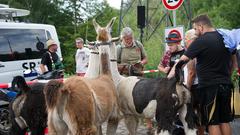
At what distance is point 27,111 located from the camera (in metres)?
5.27

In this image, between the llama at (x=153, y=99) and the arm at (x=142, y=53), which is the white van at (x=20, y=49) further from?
the llama at (x=153, y=99)

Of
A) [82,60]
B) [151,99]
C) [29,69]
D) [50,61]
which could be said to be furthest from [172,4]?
[82,60]

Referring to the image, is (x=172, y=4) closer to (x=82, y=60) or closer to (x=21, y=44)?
(x=21, y=44)

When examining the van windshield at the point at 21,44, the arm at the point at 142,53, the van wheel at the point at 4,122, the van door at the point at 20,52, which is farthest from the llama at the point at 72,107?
the van windshield at the point at 21,44

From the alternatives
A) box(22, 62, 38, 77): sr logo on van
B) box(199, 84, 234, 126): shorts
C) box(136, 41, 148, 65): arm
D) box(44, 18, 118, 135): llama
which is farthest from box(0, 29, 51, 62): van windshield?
box(199, 84, 234, 126): shorts

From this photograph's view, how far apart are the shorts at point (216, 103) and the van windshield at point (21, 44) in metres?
5.30

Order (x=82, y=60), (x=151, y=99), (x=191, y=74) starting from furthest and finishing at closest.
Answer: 1. (x=82, y=60)
2. (x=191, y=74)
3. (x=151, y=99)

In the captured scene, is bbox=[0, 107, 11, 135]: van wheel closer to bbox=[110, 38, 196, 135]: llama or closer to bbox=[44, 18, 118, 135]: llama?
bbox=[110, 38, 196, 135]: llama

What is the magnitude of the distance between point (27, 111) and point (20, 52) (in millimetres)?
4625

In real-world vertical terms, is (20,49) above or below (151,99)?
above

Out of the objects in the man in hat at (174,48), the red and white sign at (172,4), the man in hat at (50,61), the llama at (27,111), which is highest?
the red and white sign at (172,4)

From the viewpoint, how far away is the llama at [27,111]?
529 centimetres

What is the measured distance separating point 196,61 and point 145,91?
84 centimetres

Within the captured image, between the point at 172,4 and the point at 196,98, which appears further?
the point at 172,4
